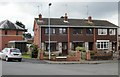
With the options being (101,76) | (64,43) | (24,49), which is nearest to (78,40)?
(64,43)

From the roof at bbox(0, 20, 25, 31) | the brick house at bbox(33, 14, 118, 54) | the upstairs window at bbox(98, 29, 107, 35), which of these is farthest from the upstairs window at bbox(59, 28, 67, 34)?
the roof at bbox(0, 20, 25, 31)

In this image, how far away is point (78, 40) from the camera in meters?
62.7

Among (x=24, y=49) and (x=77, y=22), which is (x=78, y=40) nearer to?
(x=77, y=22)

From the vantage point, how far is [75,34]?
62.7m

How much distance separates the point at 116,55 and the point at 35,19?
21.8 m

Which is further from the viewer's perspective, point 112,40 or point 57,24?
point 112,40

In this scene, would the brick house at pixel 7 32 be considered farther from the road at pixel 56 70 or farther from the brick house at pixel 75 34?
the road at pixel 56 70

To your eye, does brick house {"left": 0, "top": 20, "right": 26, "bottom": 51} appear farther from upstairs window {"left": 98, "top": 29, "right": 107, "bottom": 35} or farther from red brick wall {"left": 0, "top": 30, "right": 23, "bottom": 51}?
upstairs window {"left": 98, "top": 29, "right": 107, "bottom": 35}

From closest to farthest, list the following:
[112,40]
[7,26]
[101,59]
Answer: [101,59] < [112,40] < [7,26]

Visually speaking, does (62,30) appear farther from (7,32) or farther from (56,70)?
(56,70)

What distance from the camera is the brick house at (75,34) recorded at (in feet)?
198

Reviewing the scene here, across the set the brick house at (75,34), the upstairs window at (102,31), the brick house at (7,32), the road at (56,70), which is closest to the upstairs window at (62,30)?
the brick house at (75,34)

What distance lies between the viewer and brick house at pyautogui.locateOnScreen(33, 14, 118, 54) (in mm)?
60312

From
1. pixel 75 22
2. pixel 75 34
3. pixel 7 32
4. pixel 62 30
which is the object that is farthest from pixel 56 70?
pixel 7 32
